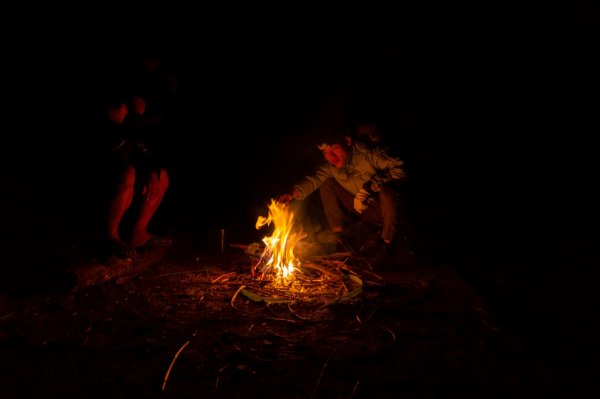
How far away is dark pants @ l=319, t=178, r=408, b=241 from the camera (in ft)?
17.0

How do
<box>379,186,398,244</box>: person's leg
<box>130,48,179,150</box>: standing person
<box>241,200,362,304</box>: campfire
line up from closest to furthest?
<box>241,200,362,304</box>: campfire < <box>130,48,179,150</box>: standing person < <box>379,186,398,244</box>: person's leg

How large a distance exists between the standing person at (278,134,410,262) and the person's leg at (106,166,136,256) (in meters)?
1.58

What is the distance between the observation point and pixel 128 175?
4.65 metres

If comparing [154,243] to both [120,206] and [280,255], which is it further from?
[280,255]

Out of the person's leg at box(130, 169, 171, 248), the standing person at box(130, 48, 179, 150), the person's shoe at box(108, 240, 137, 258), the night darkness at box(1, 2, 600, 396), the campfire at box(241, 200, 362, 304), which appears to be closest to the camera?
the campfire at box(241, 200, 362, 304)

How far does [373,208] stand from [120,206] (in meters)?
2.77

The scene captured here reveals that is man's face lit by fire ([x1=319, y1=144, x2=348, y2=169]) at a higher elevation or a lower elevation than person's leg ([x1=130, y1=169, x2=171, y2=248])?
higher

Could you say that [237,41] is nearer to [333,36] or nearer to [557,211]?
[333,36]

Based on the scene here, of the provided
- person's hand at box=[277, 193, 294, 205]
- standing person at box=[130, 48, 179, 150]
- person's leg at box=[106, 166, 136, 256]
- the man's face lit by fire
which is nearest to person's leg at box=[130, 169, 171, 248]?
person's leg at box=[106, 166, 136, 256]

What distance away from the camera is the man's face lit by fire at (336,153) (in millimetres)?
5305

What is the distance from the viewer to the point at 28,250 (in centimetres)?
469

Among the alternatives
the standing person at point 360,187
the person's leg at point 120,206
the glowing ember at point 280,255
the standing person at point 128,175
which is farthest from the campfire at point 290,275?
the person's leg at point 120,206

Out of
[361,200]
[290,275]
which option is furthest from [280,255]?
[361,200]

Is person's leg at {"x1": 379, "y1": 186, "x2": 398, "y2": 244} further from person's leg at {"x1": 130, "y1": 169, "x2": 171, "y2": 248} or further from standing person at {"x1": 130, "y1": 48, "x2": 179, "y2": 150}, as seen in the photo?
standing person at {"x1": 130, "y1": 48, "x2": 179, "y2": 150}
